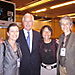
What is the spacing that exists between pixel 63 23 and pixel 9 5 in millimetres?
2695

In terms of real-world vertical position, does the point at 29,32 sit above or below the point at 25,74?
above

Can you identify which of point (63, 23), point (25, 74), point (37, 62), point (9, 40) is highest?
point (63, 23)

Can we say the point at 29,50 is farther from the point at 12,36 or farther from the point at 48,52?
the point at 12,36

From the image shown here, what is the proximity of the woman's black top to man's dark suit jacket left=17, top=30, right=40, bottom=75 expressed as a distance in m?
0.08

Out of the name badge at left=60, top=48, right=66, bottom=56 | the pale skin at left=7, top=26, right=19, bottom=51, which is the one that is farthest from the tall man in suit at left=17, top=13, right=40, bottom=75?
the name badge at left=60, top=48, right=66, bottom=56

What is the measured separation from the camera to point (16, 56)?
7.65ft

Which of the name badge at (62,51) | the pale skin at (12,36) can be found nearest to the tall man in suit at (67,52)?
the name badge at (62,51)

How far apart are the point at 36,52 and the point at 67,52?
0.55 m

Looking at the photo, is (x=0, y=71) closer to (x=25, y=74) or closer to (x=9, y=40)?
(x=9, y=40)

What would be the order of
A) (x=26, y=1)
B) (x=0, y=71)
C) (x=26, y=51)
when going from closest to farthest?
(x=0, y=71) < (x=26, y=51) < (x=26, y=1)

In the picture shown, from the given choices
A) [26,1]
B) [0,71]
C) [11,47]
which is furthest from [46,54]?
[26,1]

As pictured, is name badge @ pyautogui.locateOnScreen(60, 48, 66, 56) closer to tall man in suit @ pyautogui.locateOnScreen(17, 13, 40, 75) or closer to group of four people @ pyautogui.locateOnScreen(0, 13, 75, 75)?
group of four people @ pyautogui.locateOnScreen(0, 13, 75, 75)

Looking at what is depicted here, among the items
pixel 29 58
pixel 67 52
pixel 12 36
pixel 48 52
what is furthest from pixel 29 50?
pixel 67 52

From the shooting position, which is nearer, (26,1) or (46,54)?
(46,54)
